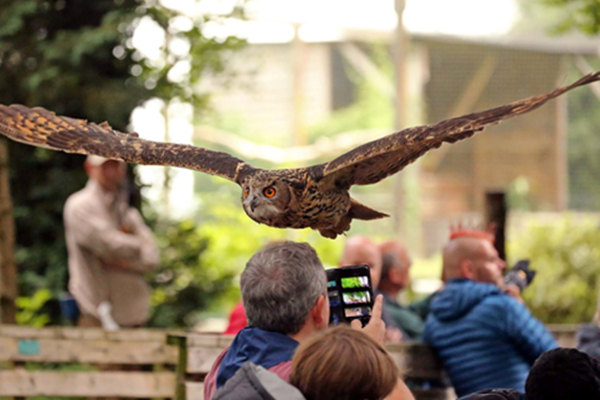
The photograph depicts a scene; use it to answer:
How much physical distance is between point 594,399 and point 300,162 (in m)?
10.1

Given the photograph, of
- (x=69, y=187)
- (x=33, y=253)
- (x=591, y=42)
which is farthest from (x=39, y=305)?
(x=591, y=42)

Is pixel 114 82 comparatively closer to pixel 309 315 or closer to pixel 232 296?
pixel 232 296

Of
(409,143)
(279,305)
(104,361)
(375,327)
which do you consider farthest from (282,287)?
(104,361)

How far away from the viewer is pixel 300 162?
12055mm

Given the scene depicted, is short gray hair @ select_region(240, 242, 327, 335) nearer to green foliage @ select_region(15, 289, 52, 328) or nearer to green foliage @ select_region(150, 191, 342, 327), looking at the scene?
green foliage @ select_region(15, 289, 52, 328)

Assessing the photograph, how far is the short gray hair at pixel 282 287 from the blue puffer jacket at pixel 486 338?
168cm

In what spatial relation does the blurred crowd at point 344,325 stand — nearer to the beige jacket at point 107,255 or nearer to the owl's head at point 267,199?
the beige jacket at point 107,255

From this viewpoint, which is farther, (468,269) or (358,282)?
(468,269)

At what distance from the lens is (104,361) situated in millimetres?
4219

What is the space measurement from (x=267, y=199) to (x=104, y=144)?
917 mm

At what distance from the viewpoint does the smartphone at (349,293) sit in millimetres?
2445

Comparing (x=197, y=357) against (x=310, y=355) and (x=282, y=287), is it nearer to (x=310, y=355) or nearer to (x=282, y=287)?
(x=282, y=287)

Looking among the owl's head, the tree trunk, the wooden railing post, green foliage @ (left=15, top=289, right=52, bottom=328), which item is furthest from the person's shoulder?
the wooden railing post

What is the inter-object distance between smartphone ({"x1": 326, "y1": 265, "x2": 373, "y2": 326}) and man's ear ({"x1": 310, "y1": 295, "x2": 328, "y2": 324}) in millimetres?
169
